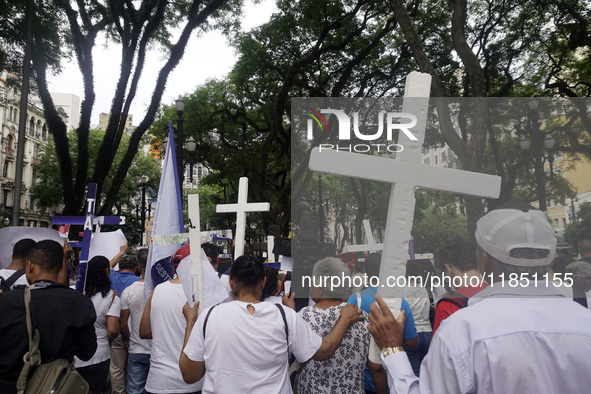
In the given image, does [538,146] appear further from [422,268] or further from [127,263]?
[127,263]

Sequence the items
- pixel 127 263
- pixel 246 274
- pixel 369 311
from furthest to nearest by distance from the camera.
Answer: pixel 127 263 < pixel 369 311 < pixel 246 274

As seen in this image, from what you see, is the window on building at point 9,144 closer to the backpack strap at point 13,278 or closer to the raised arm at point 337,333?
the backpack strap at point 13,278

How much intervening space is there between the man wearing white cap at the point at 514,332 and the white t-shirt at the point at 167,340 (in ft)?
7.68

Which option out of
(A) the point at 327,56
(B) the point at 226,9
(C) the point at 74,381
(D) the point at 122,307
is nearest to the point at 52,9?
(B) the point at 226,9

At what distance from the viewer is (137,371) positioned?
14.4ft

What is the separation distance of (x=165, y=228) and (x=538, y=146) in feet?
9.57

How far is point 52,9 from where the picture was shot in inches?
469

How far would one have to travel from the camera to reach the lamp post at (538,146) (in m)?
1.89

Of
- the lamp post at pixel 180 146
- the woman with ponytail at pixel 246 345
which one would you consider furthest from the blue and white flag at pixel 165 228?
the lamp post at pixel 180 146

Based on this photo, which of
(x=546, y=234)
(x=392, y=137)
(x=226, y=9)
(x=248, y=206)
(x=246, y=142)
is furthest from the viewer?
(x=246, y=142)

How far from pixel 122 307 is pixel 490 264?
4125 millimetres

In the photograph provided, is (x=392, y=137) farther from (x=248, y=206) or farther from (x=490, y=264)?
(x=248, y=206)

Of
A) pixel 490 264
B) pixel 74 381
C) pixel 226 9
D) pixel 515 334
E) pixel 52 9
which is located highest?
pixel 226 9

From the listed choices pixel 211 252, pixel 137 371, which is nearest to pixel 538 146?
pixel 211 252
